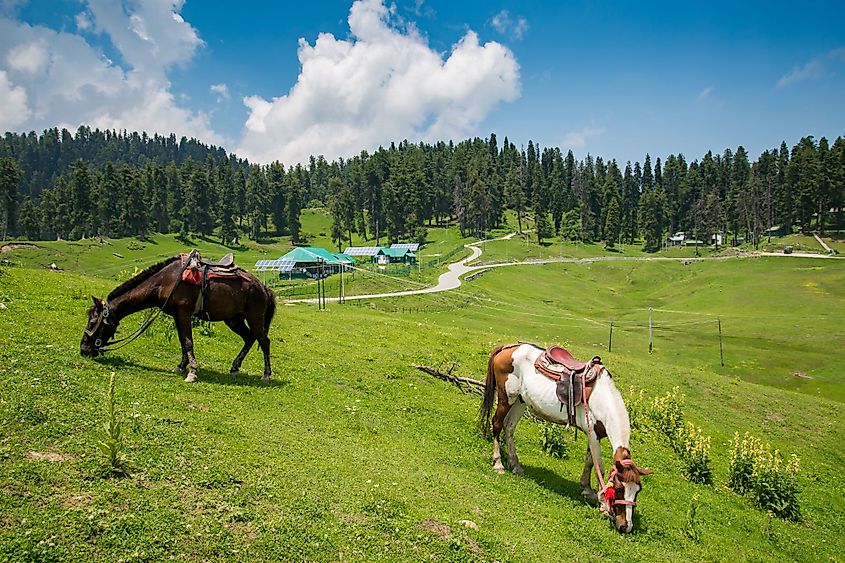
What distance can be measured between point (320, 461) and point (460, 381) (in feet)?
32.8

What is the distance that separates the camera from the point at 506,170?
7657 inches

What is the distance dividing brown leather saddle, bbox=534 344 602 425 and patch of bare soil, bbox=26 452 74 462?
28.0 ft

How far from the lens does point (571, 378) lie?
10.4 metres

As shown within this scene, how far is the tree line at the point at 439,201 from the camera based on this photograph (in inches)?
4700

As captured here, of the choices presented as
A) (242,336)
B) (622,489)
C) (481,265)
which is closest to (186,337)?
(242,336)

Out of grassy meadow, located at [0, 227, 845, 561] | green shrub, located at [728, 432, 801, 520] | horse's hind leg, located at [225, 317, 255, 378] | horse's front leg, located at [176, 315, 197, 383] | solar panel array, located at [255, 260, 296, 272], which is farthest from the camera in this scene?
solar panel array, located at [255, 260, 296, 272]

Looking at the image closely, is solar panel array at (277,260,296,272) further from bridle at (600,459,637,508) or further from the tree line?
bridle at (600,459,637,508)

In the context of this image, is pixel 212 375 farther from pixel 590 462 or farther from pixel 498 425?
pixel 590 462

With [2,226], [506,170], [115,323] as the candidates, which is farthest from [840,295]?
[2,226]

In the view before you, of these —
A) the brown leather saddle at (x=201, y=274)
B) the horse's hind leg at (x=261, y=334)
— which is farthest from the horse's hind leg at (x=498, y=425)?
the brown leather saddle at (x=201, y=274)

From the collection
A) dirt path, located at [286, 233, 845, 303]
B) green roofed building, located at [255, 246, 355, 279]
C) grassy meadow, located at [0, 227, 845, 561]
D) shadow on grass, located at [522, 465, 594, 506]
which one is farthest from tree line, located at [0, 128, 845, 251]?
shadow on grass, located at [522, 465, 594, 506]

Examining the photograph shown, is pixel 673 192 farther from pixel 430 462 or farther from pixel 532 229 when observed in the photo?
pixel 430 462

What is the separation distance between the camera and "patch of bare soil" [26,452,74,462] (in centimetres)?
727

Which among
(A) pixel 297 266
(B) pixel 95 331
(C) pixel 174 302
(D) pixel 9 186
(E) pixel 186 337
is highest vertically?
(D) pixel 9 186
